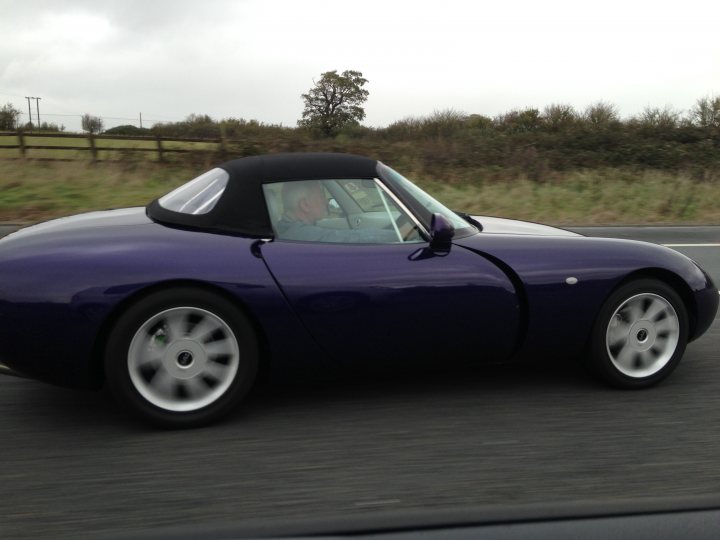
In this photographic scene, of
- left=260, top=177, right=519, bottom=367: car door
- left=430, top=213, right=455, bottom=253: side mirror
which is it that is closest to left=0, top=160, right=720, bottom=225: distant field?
left=260, top=177, right=519, bottom=367: car door

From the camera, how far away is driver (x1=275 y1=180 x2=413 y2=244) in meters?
3.65

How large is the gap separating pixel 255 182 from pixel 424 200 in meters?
0.92

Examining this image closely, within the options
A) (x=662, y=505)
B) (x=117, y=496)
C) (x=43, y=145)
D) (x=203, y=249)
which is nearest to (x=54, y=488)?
(x=117, y=496)

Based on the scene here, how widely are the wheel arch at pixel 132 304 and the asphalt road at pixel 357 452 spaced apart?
302 mm

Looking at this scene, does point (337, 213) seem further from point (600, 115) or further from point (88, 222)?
point (600, 115)

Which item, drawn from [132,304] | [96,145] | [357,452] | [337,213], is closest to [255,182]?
[337,213]

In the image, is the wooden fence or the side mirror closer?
the side mirror

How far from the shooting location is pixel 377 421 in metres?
3.56

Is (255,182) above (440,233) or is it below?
above

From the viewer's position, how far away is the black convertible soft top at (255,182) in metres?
3.59

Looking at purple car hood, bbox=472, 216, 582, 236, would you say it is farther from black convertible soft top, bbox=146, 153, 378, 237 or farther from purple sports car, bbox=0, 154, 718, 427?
black convertible soft top, bbox=146, 153, 378, 237

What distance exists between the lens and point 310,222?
12.1ft

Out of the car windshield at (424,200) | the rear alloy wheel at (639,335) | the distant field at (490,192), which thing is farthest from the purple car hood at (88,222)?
the distant field at (490,192)

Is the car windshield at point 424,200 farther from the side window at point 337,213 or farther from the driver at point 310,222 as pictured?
the driver at point 310,222
